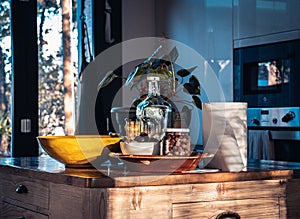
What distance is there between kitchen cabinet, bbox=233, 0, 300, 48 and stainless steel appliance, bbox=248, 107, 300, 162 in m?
0.50

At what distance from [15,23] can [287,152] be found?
2258 mm

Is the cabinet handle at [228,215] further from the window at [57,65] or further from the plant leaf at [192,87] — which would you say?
the window at [57,65]

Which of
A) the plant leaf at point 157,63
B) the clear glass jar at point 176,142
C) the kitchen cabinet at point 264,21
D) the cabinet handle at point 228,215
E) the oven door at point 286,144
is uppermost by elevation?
the kitchen cabinet at point 264,21

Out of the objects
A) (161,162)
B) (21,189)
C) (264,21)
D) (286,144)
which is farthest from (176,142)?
(264,21)

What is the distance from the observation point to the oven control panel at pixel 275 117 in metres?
4.25

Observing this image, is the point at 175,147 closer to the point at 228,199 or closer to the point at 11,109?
the point at 228,199

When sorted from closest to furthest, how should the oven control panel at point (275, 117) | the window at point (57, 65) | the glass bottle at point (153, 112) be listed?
the glass bottle at point (153, 112) → the oven control panel at point (275, 117) → the window at point (57, 65)

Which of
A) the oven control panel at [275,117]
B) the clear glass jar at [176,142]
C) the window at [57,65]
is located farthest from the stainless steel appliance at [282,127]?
the clear glass jar at [176,142]

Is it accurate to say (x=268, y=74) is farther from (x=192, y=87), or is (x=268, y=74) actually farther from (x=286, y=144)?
(x=192, y=87)

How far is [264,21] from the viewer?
4.56 metres

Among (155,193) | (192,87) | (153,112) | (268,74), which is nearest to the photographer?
(155,193)

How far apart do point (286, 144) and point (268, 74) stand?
1.76 ft

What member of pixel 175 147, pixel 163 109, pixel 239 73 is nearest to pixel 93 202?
pixel 175 147

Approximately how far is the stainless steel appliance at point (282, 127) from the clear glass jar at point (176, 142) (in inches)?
89.7
